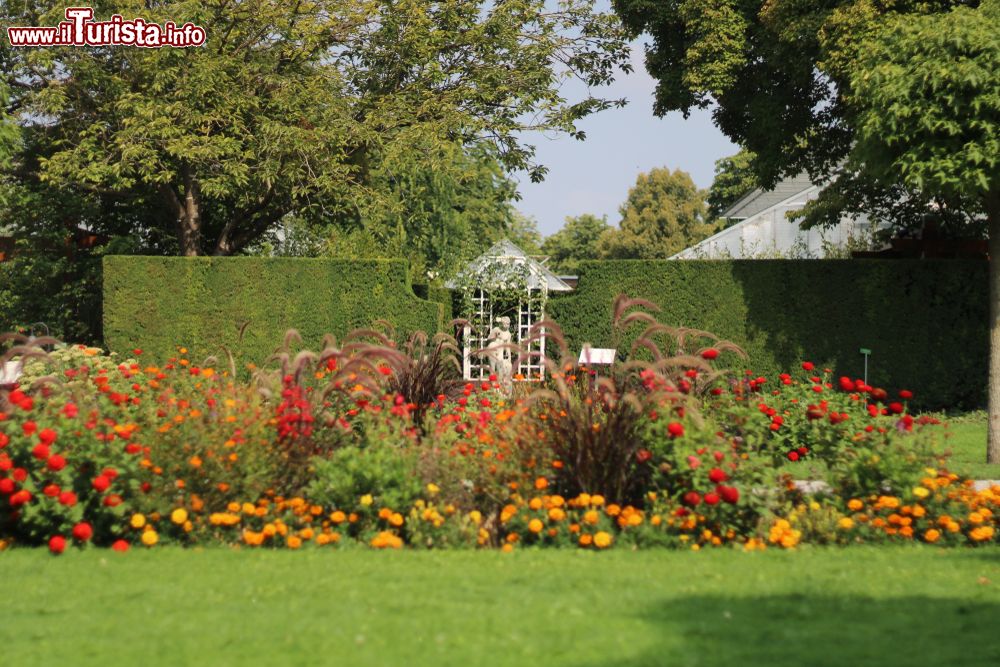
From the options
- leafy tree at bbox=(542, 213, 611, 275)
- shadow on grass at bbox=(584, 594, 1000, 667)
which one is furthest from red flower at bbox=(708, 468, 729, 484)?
leafy tree at bbox=(542, 213, 611, 275)

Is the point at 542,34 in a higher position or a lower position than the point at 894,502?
higher

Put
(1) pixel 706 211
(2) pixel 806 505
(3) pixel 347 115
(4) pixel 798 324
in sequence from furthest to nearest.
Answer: (1) pixel 706 211
(3) pixel 347 115
(4) pixel 798 324
(2) pixel 806 505

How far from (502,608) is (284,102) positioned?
16.2 meters

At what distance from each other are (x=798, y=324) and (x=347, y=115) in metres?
9.31

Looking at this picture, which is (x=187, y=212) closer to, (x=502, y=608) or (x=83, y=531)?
(x=83, y=531)

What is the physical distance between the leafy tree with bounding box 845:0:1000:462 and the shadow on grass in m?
7.74

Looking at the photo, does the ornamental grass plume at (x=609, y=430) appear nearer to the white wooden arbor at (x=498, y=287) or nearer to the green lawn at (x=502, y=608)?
the green lawn at (x=502, y=608)

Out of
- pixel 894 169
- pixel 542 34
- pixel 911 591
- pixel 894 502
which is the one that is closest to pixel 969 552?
pixel 894 502

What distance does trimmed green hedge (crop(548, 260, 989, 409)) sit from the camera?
1695cm

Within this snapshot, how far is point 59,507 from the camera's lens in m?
6.61

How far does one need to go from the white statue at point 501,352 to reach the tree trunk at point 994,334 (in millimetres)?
5429

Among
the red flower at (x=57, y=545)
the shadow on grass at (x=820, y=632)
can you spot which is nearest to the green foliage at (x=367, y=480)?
the red flower at (x=57, y=545)

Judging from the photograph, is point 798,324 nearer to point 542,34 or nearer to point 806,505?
point 542,34

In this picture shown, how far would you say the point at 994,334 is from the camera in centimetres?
1257
